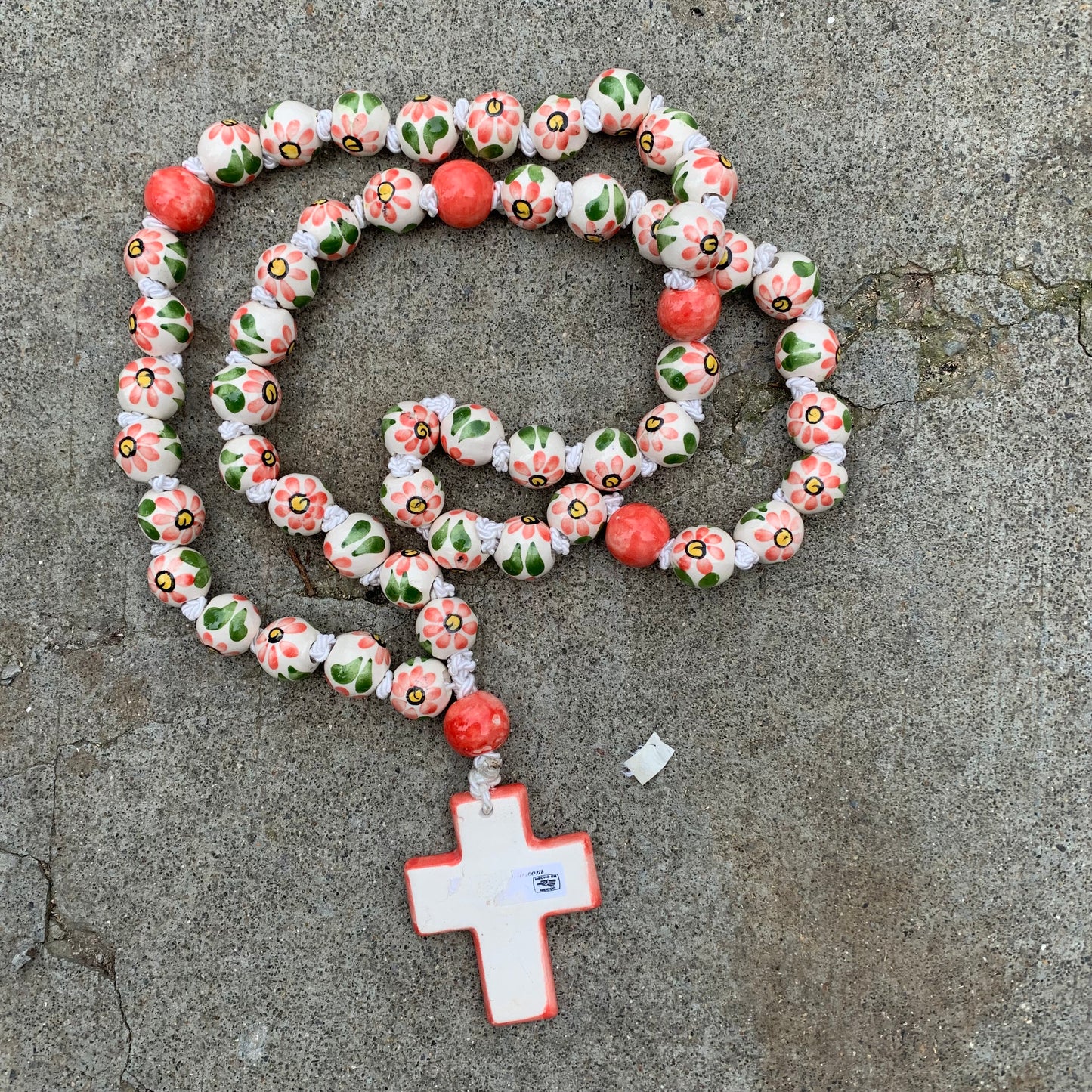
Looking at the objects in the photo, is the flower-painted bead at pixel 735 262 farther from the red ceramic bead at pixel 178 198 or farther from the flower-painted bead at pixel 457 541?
the red ceramic bead at pixel 178 198

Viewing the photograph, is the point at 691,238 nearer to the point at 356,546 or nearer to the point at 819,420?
the point at 819,420

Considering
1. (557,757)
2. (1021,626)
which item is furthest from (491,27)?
(1021,626)

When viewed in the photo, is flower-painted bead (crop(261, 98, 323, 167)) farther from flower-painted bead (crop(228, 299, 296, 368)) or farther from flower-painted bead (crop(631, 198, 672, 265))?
flower-painted bead (crop(631, 198, 672, 265))

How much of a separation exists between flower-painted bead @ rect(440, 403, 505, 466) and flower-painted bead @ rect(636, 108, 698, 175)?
61 cm

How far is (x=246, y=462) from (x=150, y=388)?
24 centimetres

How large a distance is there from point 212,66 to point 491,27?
0.59 meters

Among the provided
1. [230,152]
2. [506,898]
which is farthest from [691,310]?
[506,898]

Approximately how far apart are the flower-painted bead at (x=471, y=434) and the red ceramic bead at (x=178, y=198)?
25.8 inches

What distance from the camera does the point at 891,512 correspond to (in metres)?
1.72

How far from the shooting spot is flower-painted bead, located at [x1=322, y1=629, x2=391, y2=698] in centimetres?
162

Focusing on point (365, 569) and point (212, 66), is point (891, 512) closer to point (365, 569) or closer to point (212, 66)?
point (365, 569)

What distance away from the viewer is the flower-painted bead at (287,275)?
1650 mm

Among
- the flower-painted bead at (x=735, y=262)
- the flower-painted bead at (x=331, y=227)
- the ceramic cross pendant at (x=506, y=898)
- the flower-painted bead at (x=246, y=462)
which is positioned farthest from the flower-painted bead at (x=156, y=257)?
the ceramic cross pendant at (x=506, y=898)

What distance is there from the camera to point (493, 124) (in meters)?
1.65
